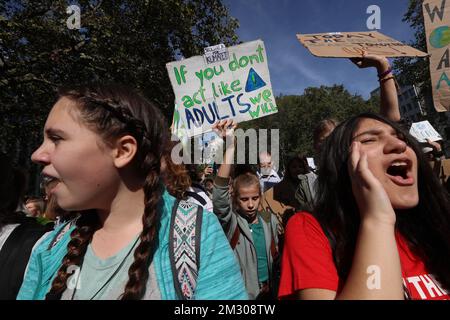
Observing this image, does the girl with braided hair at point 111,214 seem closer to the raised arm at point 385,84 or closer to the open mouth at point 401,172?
the open mouth at point 401,172

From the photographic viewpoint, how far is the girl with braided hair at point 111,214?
1.13 metres

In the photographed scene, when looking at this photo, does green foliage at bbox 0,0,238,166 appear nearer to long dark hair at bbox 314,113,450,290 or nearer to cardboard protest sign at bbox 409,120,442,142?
cardboard protest sign at bbox 409,120,442,142

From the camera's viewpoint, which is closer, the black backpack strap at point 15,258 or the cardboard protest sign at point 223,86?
the black backpack strap at point 15,258

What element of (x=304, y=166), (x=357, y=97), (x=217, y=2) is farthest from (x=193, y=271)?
(x=357, y=97)

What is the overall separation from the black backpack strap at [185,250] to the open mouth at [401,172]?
0.89 metres

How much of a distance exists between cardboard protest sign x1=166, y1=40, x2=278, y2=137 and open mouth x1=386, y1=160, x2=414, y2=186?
1986mm

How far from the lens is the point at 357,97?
1655 inches

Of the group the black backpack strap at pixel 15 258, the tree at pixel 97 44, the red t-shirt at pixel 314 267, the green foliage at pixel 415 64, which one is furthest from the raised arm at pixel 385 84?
the green foliage at pixel 415 64

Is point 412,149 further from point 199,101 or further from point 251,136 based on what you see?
point 199,101

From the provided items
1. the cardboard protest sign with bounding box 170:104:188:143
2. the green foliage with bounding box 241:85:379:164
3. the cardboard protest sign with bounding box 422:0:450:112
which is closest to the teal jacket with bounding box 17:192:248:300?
the cardboard protest sign with bounding box 170:104:188:143

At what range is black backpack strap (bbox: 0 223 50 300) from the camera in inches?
57.4

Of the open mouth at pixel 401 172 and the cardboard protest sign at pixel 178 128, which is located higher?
the cardboard protest sign at pixel 178 128

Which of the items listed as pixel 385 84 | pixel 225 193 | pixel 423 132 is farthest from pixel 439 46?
pixel 225 193

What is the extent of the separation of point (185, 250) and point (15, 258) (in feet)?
2.97
